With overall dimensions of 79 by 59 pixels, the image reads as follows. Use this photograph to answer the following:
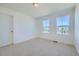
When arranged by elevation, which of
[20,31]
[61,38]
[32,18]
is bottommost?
[61,38]

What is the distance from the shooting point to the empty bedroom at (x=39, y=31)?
2807 millimetres

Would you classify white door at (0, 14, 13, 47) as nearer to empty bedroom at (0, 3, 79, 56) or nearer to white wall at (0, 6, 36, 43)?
empty bedroom at (0, 3, 79, 56)

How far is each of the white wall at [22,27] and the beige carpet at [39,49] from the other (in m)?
0.21

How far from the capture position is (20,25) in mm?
3322

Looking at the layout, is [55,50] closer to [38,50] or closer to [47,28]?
[38,50]

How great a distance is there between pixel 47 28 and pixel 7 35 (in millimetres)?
1373

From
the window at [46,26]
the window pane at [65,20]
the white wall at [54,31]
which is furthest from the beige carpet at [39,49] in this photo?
the window pane at [65,20]

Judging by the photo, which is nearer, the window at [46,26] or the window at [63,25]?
the window at [63,25]

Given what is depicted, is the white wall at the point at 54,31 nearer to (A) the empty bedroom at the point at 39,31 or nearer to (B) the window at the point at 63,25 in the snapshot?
(A) the empty bedroom at the point at 39,31

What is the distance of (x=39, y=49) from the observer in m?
3.28

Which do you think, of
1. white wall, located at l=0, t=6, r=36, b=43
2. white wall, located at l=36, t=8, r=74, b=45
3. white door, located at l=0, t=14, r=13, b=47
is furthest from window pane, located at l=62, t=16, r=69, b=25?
white door, located at l=0, t=14, r=13, b=47

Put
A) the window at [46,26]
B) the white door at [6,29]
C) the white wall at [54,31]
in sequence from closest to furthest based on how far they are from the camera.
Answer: the white wall at [54,31], the window at [46,26], the white door at [6,29]

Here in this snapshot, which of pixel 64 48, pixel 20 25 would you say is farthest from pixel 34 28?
pixel 64 48

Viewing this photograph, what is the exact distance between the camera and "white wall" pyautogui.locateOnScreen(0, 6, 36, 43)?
3.18m
